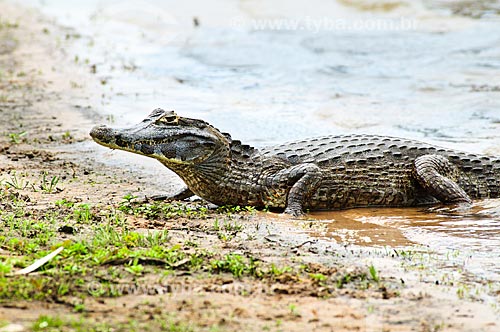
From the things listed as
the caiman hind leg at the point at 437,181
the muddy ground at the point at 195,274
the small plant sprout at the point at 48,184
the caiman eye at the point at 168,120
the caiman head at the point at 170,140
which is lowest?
the muddy ground at the point at 195,274

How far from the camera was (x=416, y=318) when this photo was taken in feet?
14.2

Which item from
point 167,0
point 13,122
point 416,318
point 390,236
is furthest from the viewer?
point 167,0

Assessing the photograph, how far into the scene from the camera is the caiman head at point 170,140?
7.17 metres

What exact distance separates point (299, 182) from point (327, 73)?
8.58 metres

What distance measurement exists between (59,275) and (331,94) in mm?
9567

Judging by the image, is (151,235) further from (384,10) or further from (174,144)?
(384,10)

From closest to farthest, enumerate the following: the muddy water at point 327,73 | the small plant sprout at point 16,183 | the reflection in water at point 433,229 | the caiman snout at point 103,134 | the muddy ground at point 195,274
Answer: the muddy ground at point 195,274
the reflection in water at point 433,229
the caiman snout at point 103,134
the muddy water at point 327,73
the small plant sprout at point 16,183

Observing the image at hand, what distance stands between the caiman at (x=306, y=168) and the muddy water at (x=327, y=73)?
271 millimetres

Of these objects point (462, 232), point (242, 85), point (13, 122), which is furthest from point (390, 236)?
A: point (242, 85)

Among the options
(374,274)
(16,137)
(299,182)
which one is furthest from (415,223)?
(16,137)

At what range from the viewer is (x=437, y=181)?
7598mm

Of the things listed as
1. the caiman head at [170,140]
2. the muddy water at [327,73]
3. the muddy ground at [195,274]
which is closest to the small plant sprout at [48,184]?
the muddy ground at [195,274]

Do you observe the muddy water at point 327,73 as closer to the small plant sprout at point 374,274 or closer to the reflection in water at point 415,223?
the reflection in water at point 415,223

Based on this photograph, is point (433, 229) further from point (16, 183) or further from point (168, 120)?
point (16, 183)
